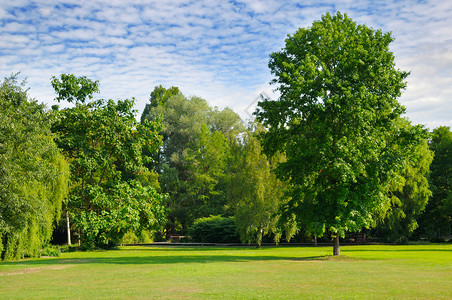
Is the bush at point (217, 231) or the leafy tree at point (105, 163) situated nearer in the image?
the leafy tree at point (105, 163)

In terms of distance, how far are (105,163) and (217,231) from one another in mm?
20897

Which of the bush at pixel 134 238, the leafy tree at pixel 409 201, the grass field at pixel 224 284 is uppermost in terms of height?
the leafy tree at pixel 409 201

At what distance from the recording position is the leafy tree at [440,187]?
56575 mm

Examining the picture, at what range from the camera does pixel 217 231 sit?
178 ft

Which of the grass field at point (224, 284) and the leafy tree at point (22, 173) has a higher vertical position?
the leafy tree at point (22, 173)

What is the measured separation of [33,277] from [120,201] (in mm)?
19361

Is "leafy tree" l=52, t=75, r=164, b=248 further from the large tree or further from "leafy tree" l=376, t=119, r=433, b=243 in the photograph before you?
"leafy tree" l=376, t=119, r=433, b=243

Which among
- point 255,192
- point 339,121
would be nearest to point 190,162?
point 255,192

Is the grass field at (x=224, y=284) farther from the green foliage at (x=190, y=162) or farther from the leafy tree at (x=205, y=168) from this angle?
the leafy tree at (x=205, y=168)

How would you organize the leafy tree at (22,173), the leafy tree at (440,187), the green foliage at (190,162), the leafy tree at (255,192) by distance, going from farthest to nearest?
the green foliage at (190,162)
the leafy tree at (440,187)
the leafy tree at (255,192)
the leafy tree at (22,173)

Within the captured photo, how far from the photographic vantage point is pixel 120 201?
37.4 meters

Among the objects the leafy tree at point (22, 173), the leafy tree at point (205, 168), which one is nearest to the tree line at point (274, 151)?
the leafy tree at point (22, 173)

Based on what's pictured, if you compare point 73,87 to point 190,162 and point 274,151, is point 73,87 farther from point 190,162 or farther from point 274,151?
point 190,162

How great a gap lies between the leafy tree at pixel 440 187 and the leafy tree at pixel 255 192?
23822 millimetres
